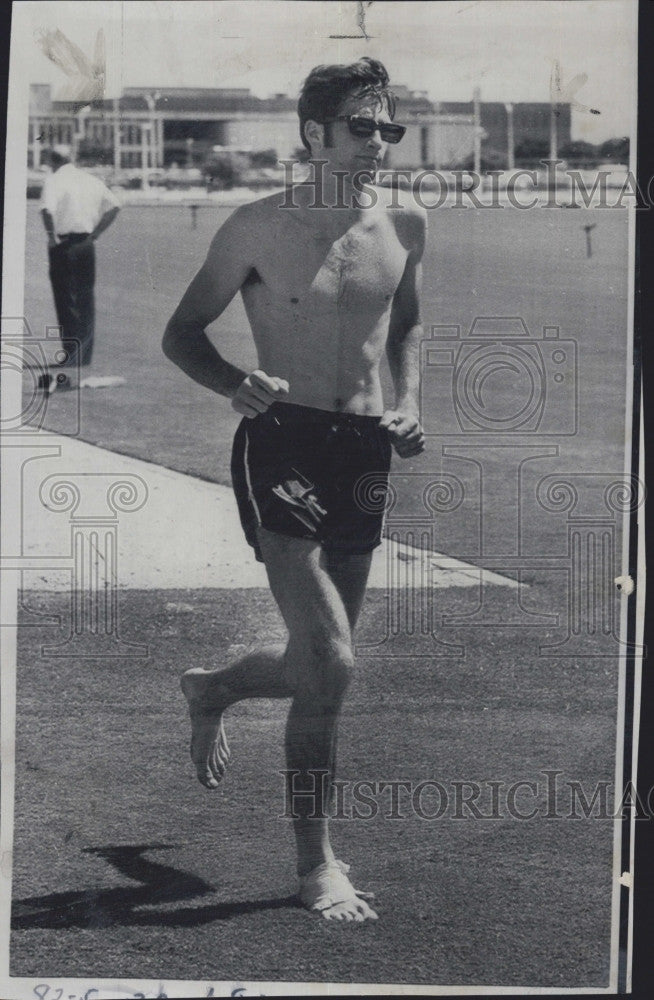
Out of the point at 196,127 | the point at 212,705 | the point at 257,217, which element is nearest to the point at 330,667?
the point at 212,705

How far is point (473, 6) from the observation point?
3857 millimetres

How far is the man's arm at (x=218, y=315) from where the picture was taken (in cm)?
375

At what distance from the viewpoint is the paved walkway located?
12.8 feet

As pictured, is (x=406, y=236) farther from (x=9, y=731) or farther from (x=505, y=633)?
(x=9, y=731)

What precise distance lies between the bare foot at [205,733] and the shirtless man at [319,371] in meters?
0.14

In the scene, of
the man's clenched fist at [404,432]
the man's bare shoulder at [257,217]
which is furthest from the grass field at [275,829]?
the man's bare shoulder at [257,217]

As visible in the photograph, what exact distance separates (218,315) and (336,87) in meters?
0.67

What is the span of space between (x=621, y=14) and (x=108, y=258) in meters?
1.53

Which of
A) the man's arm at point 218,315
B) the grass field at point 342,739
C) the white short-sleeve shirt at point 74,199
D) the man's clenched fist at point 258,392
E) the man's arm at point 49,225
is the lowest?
the grass field at point 342,739

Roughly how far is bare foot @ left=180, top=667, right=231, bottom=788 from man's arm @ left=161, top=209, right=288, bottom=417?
2.45 feet

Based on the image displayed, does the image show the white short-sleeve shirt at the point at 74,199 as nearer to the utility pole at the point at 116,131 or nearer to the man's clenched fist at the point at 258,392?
the utility pole at the point at 116,131

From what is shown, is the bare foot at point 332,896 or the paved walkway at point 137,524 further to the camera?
the paved walkway at point 137,524

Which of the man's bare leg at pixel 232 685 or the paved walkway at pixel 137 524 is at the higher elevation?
the paved walkway at pixel 137 524

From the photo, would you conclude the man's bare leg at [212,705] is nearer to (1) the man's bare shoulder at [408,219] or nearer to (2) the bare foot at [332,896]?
(2) the bare foot at [332,896]
